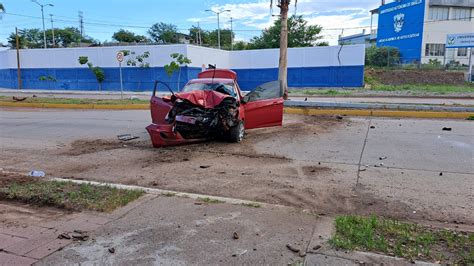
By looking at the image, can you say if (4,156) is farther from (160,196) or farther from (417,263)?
(417,263)

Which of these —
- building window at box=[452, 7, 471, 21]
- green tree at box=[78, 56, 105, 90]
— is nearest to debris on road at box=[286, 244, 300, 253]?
green tree at box=[78, 56, 105, 90]

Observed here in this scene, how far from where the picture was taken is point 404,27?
56094 mm

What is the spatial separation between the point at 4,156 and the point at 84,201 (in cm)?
451

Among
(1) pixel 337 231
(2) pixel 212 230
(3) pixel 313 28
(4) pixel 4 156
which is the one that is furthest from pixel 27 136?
(3) pixel 313 28

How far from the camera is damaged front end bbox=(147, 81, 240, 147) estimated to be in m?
8.79

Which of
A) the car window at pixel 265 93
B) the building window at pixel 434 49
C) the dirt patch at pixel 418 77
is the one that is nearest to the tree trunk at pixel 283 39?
the car window at pixel 265 93

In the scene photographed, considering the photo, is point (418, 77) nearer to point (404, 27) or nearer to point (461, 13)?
point (404, 27)

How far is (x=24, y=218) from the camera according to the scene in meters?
4.74

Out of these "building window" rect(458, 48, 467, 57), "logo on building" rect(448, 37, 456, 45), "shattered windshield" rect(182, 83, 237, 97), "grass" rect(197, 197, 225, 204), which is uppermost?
"logo on building" rect(448, 37, 456, 45)

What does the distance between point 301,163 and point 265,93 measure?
3.91 meters

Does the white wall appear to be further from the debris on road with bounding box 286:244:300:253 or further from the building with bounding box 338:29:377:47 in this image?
the building with bounding box 338:29:377:47

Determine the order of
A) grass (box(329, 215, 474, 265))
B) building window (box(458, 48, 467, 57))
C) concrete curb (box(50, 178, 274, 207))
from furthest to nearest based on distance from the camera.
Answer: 1. building window (box(458, 48, 467, 57))
2. concrete curb (box(50, 178, 274, 207))
3. grass (box(329, 215, 474, 265))

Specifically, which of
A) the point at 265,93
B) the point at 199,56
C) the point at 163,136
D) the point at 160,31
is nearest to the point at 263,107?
the point at 265,93

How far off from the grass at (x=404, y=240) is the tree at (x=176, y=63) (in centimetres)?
2988
